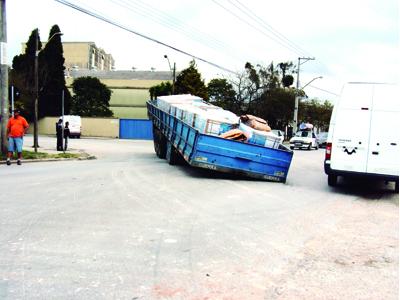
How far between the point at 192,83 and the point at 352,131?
132 ft

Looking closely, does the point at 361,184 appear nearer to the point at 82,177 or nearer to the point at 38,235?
the point at 82,177

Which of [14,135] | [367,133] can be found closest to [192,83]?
[14,135]

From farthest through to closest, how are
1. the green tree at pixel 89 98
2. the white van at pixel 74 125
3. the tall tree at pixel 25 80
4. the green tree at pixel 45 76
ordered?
the green tree at pixel 89 98 → the green tree at pixel 45 76 → the tall tree at pixel 25 80 → the white van at pixel 74 125

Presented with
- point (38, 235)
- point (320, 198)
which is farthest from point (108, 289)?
point (320, 198)

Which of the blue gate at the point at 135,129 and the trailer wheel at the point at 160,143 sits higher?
the trailer wheel at the point at 160,143

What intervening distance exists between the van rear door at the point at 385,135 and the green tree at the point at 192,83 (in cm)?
3946

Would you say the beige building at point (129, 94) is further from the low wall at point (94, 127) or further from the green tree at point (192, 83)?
the low wall at point (94, 127)

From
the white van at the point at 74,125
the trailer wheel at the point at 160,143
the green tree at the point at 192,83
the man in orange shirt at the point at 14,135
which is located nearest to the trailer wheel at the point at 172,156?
the trailer wheel at the point at 160,143

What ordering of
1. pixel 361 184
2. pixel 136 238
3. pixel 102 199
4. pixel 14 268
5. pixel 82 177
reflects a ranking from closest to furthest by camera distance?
pixel 14 268 < pixel 136 238 < pixel 102 199 < pixel 82 177 < pixel 361 184

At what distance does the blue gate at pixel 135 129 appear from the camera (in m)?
49.9

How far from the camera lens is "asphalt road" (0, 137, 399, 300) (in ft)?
14.5

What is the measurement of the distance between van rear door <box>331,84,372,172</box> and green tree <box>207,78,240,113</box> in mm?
43964

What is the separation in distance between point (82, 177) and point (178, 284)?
27.8 feet

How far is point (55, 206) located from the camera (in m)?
8.16
